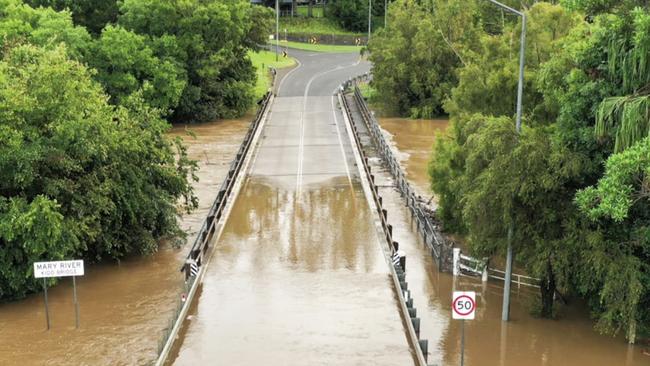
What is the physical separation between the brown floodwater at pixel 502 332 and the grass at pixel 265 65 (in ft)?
155

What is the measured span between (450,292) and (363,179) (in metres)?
14.4

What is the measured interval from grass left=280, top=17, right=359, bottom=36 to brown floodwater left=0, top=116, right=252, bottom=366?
90.5m

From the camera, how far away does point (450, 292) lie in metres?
22.9

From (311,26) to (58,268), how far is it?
103 meters

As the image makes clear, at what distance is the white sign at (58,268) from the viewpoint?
1859 centimetres

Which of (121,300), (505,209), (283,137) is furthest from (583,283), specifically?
(283,137)

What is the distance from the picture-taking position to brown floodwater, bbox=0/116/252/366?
1830 cm

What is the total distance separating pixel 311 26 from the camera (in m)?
118

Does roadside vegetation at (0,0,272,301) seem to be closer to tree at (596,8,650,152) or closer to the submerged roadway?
the submerged roadway

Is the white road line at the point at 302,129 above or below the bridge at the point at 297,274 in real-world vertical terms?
above

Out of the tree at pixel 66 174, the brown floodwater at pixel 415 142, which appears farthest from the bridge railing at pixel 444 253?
the tree at pixel 66 174

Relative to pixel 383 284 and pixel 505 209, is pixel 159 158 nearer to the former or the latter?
pixel 383 284

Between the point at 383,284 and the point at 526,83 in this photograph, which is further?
the point at 526,83

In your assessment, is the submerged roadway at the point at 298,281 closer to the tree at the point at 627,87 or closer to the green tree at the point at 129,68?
the tree at the point at 627,87
